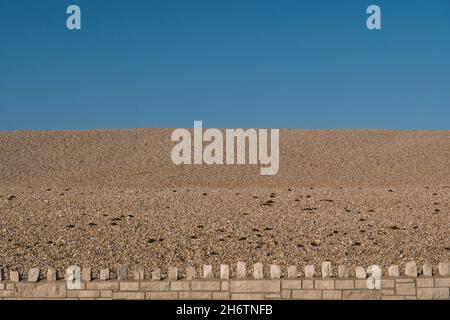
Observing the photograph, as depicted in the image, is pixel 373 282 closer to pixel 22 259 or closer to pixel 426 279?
pixel 426 279

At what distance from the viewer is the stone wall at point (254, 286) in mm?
13555

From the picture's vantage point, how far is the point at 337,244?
76.2ft

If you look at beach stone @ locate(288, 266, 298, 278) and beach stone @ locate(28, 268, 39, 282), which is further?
beach stone @ locate(28, 268, 39, 282)

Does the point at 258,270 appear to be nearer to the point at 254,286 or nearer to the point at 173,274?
the point at 254,286

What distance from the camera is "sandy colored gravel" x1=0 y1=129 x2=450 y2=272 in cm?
2216

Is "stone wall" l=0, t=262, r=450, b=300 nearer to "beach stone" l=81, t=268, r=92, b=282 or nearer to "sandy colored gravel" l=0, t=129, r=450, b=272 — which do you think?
"beach stone" l=81, t=268, r=92, b=282

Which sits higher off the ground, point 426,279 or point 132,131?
point 132,131

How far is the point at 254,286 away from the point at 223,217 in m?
13.5

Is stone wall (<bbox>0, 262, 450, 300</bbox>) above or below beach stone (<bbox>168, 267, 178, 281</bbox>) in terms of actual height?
below

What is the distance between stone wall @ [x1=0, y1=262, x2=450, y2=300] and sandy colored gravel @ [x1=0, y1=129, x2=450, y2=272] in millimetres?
6820

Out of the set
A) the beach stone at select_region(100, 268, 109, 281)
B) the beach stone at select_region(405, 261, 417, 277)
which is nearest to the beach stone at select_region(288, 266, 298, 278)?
the beach stone at select_region(405, 261, 417, 277)

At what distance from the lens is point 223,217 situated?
2708 centimetres
